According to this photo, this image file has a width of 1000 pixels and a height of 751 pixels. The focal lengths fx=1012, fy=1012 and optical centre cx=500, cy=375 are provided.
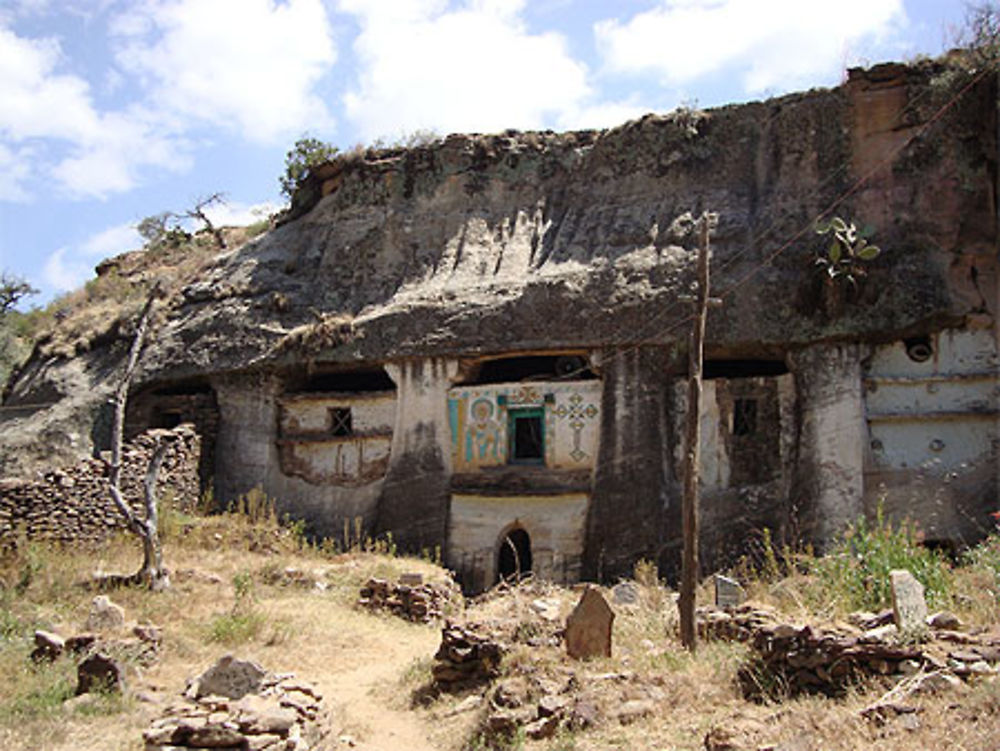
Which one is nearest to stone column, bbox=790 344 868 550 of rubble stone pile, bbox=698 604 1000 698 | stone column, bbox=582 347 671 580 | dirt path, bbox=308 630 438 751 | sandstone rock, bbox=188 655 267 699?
stone column, bbox=582 347 671 580

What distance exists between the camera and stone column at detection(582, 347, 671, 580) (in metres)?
15.6

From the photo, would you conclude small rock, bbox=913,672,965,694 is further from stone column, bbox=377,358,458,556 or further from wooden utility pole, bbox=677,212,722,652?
stone column, bbox=377,358,458,556

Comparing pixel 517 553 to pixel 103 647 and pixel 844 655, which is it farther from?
pixel 844 655

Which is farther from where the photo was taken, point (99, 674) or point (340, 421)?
point (340, 421)

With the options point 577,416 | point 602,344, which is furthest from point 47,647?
point 602,344

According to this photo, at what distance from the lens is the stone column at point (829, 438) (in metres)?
14.8

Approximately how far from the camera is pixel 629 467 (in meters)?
16.1

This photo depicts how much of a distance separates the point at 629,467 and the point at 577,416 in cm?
134

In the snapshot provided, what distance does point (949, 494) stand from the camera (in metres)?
14.6

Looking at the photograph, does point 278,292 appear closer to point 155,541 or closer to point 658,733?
point 155,541

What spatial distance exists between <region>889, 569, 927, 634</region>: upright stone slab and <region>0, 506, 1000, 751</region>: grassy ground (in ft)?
2.00

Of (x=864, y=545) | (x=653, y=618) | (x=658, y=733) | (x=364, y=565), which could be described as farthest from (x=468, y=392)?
(x=658, y=733)

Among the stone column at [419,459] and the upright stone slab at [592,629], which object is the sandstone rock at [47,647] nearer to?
the upright stone slab at [592,629]

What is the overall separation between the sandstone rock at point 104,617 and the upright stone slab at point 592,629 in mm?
5043
